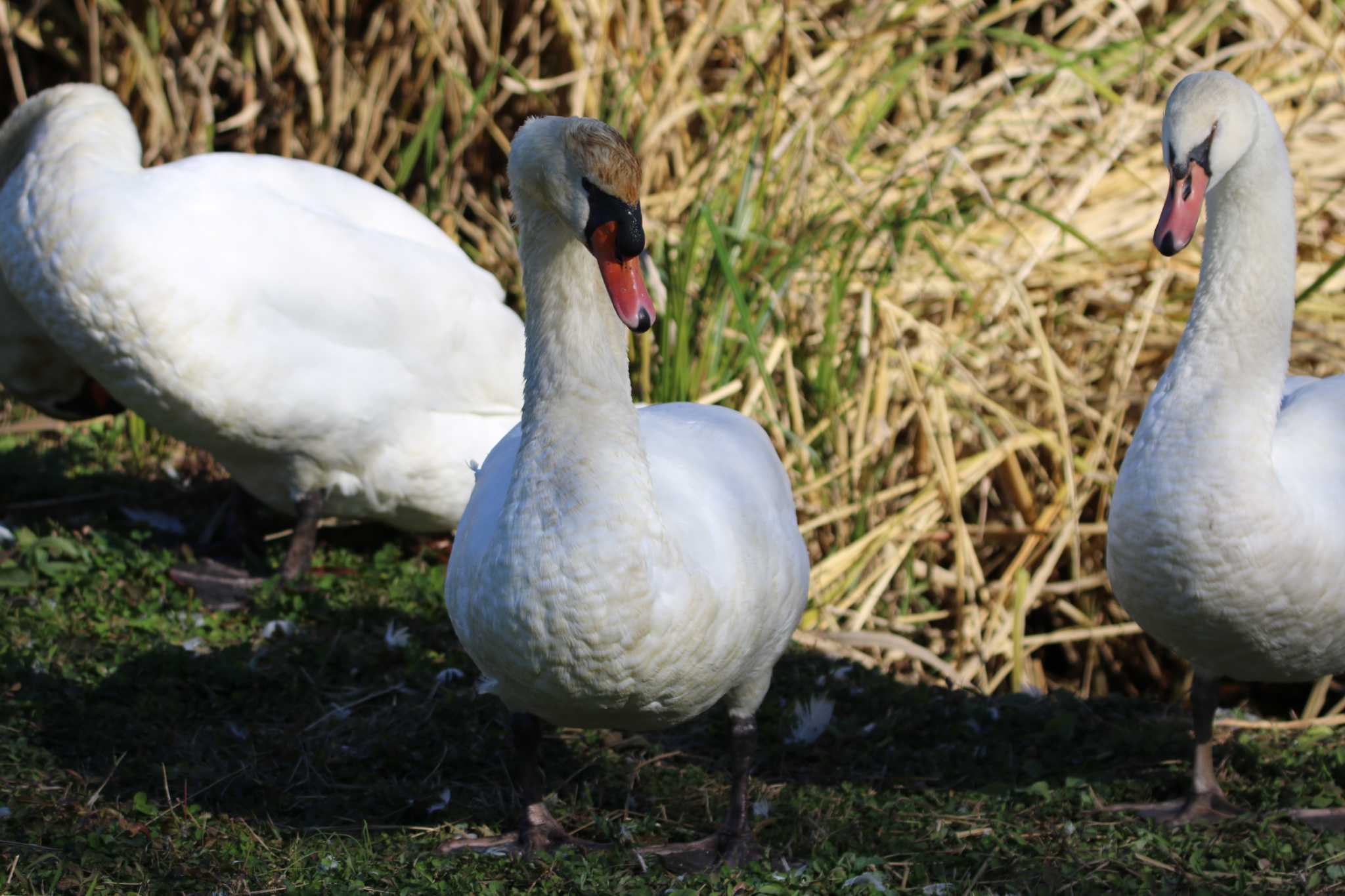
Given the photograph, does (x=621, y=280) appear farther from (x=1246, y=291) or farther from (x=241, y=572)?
(x=241, y=572)

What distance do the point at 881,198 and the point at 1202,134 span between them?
2.16 m

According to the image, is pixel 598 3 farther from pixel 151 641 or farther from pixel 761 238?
pixel 151 641

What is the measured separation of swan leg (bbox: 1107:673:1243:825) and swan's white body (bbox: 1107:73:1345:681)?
89mm

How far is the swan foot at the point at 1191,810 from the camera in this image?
3.30 m

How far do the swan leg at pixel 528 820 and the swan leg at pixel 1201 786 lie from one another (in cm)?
127

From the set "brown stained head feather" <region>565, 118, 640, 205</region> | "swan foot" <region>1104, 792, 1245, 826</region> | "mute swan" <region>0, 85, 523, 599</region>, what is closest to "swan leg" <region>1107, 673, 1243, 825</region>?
"swan foot" <region>1104, 792, 1245, 826</region>

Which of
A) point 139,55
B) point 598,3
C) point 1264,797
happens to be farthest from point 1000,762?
point 139,55

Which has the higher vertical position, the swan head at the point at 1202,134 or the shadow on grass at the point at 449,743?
the swan head at the point at 1202,134

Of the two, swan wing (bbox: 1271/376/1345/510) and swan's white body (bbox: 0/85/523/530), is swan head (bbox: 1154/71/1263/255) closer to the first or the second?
swan wing (bbox: 1271/376/1345/510)

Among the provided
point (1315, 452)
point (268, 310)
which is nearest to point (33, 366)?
point (268, 310)

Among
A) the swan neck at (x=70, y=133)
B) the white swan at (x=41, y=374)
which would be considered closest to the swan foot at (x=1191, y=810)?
the swan neck at (x=70, y=133)

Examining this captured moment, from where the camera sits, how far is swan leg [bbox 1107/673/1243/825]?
10.9ft

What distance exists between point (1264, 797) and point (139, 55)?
471cm

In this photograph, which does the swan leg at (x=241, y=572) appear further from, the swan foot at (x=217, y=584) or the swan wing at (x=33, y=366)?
the swan wing at (x=33, y=366)
